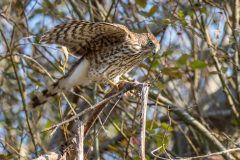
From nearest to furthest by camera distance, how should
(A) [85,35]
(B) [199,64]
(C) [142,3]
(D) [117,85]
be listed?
1. (D) [117,85]
2. (A) [85,35]
3. (B) [199,64]
4. (C) [142,3]

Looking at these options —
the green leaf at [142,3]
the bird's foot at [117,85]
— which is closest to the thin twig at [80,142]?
the bird's foot at [117,85]

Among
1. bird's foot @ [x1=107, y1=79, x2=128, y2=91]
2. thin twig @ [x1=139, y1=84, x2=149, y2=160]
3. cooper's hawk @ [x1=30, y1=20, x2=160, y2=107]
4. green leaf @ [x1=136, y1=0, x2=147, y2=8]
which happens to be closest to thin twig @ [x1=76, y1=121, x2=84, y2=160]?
thin twig @ [x1=139, y1=84, x2=149, y2=160]

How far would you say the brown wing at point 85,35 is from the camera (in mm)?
4836

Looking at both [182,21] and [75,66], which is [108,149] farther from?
[182,21]

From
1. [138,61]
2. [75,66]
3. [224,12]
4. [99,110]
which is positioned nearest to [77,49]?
[75,66]

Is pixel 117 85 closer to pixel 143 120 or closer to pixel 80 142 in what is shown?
pixel 80 142

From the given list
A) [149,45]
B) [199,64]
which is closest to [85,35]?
[149,45]

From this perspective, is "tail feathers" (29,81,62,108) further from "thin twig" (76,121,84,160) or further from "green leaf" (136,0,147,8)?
"thin twig" (76,121,84,160)

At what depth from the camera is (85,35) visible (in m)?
5.27

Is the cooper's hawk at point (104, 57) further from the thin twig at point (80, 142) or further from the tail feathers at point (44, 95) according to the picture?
the thin twig at point (80, 142)

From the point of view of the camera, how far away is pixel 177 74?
5535 mm

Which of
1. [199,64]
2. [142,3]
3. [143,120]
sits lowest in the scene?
[199,64]

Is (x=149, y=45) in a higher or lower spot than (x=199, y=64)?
higher

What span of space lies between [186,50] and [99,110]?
3252mm
